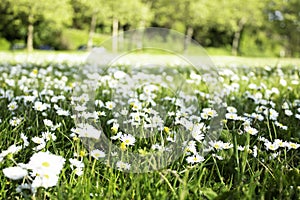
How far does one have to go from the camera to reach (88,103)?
2.21 meters

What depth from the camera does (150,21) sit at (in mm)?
31266

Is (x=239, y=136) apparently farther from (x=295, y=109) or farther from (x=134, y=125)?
(x=295, y=109)

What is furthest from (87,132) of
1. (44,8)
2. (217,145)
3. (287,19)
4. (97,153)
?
(287,19)

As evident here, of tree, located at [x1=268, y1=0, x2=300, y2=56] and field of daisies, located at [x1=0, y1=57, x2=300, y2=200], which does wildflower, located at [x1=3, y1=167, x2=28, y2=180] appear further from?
tree, located at [x1=268, y1=0, x2=300, y2=56]

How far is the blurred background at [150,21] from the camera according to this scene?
75.8 ft

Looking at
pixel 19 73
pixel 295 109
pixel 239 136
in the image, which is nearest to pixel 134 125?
pixel 239 136

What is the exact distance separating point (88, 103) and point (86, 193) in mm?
1121

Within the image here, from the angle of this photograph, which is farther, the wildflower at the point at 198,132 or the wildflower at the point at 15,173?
the wildflower at the point at 198,132

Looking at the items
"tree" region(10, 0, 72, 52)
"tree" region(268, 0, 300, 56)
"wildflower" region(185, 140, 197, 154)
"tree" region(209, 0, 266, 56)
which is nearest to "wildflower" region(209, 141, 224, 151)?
"wildflower" region(185, 140, 197, 154)

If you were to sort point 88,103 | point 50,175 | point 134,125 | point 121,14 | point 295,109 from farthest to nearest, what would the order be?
point 121,14, point 295,109, point 88,103, point 134,125, point 50,175

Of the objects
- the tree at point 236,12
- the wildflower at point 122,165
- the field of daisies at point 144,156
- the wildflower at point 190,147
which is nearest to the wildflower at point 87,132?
the field of daisies at point 144,156

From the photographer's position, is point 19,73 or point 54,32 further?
point 54,32

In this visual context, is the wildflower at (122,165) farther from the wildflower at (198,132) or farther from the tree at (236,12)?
the tree at (236,12)

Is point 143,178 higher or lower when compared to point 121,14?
lower
